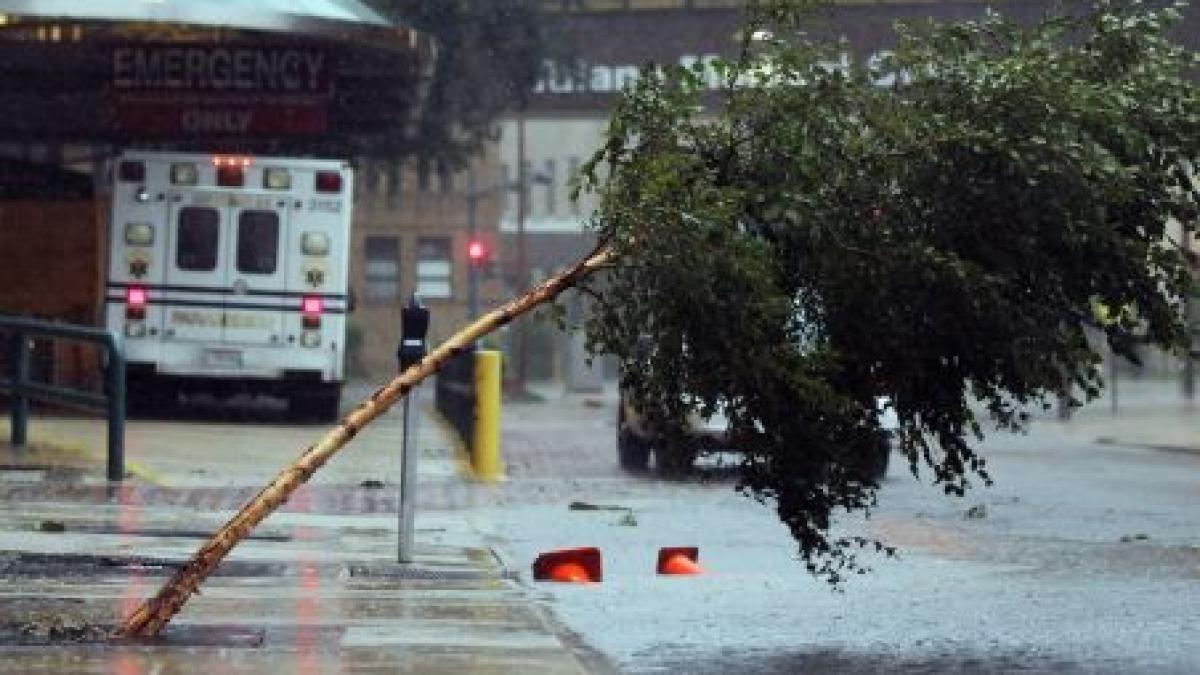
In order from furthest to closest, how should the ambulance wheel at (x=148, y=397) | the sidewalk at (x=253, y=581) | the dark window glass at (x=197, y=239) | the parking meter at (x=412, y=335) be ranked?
the ambulance wheel at (x=148, y=397) → the dark window glass at (x=197, y=239) → the parking meter at (x=412, y=335) → the sidewalk at (x=253, y=581)

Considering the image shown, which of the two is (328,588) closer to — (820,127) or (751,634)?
(751,634)

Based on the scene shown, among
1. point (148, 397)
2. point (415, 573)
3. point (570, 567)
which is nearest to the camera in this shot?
point (415, 573)

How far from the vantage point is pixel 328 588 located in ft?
36.3

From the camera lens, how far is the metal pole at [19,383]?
18219 mm

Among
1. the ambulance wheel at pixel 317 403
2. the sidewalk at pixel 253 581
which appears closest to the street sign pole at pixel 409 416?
the sidewalk at pixel 253 581

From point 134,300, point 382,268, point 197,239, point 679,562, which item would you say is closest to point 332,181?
point 197,239

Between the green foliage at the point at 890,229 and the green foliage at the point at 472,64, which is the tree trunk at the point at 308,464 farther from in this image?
the green foliage at the point at 472,64

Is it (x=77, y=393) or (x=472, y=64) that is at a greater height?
(x=472, y=64)

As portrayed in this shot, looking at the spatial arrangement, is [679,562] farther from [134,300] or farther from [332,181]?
[134,300]

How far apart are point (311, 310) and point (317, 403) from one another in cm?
137

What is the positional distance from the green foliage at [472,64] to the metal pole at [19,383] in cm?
2156

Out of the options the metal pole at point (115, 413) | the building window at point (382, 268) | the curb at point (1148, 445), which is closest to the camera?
the metal pole at point (115, 413)

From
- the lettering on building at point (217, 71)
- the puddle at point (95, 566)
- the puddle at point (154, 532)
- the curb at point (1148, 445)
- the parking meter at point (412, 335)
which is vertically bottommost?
the curb at point (1148, 445)

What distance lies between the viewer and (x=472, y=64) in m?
42.0
